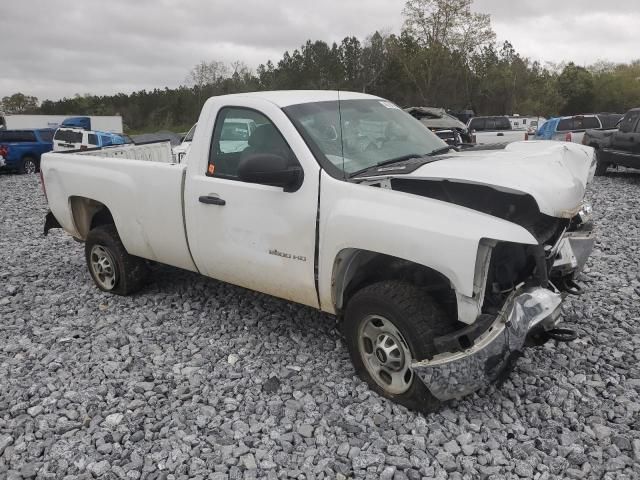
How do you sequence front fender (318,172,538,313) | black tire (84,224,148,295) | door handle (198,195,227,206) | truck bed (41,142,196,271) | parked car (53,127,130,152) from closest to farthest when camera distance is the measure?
front fender (318,172,538,313) < door handle (198,195,227,206) < truck bed (41,142,196,271) < black tire (84,224,148,295) < parked car (53,127,130,152)

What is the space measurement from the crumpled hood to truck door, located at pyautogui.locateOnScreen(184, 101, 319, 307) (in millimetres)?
812

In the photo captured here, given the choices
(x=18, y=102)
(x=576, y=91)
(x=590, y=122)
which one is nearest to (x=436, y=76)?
(x=576, y=91)

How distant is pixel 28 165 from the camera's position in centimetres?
1989

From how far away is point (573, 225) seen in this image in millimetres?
4219

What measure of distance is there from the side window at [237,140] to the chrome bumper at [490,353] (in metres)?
1.82

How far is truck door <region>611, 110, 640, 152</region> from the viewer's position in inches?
495

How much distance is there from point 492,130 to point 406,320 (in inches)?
761

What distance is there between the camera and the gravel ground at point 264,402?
3.03 meters

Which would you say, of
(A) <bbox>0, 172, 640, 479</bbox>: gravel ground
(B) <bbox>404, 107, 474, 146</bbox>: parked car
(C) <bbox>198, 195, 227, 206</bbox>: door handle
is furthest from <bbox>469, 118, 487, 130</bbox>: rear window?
(C) <bbox>198, 195, 227, 206</bbox>: door handle

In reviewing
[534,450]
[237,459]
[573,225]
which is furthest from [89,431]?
[573,225]

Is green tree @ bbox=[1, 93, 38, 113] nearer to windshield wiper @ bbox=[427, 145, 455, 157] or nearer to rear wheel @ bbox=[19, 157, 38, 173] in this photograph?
rear wheel @ bbox=[19, 157, 38, 173]

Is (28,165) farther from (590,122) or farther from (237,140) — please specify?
(590,122)

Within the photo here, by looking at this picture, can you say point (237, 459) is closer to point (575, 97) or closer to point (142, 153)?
point (142, 153)

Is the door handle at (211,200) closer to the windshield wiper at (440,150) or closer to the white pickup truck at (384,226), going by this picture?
the white pickup truck at (384,226)
